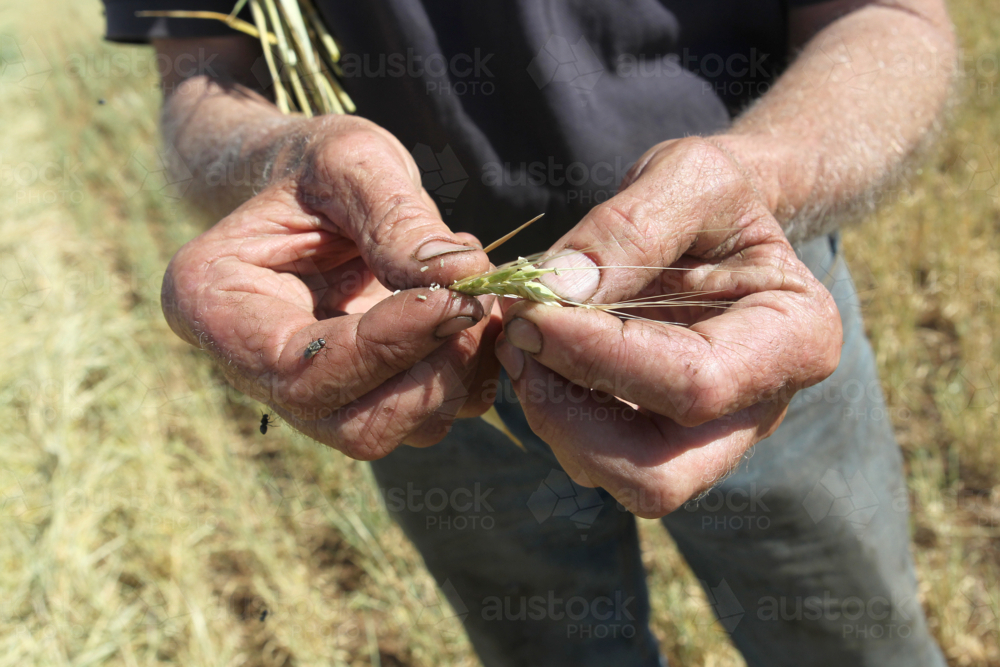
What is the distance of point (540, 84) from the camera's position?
1.40 m

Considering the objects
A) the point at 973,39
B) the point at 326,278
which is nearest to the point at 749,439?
the point at 326,278

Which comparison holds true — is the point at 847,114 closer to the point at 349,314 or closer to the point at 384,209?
the point at 384,209

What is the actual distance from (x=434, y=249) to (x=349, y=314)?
0.72ft

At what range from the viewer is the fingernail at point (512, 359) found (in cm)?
114

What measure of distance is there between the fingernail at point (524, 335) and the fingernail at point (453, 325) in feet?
0.21

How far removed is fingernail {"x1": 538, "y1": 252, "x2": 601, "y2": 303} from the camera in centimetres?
109

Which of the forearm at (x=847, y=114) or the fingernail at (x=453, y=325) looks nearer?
the fingernail at (x=453, y=325)

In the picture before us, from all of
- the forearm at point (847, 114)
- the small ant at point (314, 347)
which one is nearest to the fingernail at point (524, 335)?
Answer: the small ant at point (314, 347)

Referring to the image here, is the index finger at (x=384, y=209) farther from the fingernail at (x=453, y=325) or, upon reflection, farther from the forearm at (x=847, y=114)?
the forearm at (x=847, y=114)

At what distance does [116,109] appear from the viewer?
5.68 meters

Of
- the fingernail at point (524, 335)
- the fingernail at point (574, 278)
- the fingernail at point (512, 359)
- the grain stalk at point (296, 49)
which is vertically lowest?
the fingernail at point (512, 359)

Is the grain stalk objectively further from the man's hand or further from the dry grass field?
the man's hand

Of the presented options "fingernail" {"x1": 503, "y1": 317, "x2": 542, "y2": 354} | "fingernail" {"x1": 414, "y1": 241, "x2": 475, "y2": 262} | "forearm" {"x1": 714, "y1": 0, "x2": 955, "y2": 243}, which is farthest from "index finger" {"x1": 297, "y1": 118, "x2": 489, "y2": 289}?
"forearm" {"x1": 714, "y1": 0, "x2": 955, "y2": 243}

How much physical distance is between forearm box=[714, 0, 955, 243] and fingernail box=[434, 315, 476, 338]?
2.31 feet
